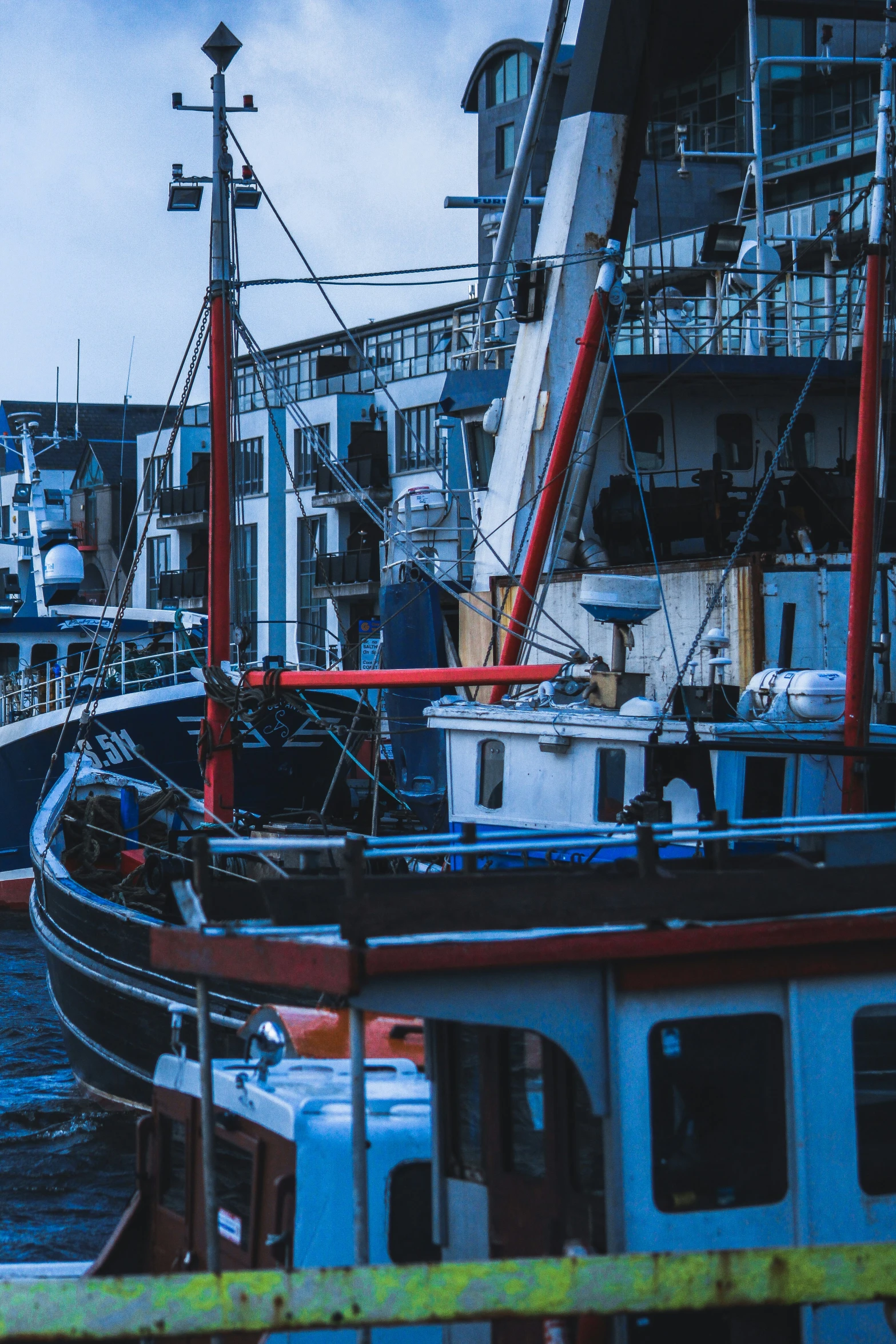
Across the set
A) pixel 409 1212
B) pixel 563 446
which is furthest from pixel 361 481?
pixel 409 1212

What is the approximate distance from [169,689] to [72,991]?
11535mm

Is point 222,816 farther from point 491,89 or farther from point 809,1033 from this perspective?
point 491,89

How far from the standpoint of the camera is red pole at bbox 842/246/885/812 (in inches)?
523

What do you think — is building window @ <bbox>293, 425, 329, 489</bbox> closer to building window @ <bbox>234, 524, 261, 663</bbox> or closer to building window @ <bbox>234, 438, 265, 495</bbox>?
building window @ <bbox>234, 438, 265, 495</bbox>

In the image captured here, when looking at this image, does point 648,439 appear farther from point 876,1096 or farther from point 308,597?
point 308,597

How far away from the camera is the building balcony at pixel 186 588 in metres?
56.1

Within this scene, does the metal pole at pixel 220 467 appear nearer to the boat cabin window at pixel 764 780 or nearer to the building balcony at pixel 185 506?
the boat cabin window at pixel 764 780

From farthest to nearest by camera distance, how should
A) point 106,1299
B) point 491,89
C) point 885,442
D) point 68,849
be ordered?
point 491,89
point 68,849
point 885,442
point 106,1299

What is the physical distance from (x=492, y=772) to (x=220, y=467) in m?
5.41

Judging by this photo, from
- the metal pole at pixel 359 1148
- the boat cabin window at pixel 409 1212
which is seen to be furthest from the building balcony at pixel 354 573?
the metal pole at pixel 359 1148

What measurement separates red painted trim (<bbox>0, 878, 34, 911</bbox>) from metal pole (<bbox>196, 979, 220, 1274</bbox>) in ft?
85.1

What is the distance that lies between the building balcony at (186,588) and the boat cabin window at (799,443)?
114ft

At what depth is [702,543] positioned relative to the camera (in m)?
22.4

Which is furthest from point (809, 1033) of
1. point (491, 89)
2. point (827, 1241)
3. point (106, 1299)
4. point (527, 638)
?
point (491, 89)
